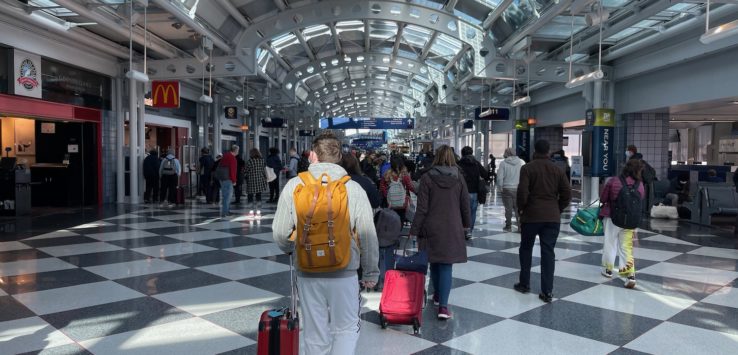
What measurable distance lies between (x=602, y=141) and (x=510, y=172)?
6.23 metres

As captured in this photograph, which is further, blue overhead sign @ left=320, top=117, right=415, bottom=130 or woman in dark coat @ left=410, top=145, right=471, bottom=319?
blue overhead sign @ left=320, top=117, right=415, bottom=130

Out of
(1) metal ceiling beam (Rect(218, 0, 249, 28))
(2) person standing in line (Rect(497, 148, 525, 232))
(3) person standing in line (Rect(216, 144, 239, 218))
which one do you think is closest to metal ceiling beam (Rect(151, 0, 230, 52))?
(1) metal ceiling beam (Rect(218, 0, 249, 28))

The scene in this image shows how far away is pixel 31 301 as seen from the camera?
14.3 ft

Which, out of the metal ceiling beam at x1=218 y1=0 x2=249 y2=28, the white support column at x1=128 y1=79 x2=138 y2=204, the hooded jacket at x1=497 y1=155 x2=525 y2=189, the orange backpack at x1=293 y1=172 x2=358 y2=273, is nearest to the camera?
the orange backpack at x1=293 y1=172 x2=358 y2=273

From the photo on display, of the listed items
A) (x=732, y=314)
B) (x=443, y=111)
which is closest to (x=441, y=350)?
(x=732, y=314)

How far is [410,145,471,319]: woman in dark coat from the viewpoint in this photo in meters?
3.85

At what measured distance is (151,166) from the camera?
1287 cm

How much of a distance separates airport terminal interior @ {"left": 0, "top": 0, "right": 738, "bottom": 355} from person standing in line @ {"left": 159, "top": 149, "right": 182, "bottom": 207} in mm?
60

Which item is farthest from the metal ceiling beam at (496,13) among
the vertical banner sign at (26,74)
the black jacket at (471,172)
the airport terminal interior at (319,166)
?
the vertical banner sign at (26,74)

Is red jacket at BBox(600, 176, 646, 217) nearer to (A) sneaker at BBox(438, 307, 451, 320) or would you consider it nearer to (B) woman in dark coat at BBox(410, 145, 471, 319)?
(B) woman in dark coat at BBox(410, 145, 471, 319)

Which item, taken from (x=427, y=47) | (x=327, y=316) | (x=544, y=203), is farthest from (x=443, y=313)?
(x=427, y=47)

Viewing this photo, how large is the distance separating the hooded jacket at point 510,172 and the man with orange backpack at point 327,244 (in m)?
6.16

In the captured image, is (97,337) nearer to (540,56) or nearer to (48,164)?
(48,164)

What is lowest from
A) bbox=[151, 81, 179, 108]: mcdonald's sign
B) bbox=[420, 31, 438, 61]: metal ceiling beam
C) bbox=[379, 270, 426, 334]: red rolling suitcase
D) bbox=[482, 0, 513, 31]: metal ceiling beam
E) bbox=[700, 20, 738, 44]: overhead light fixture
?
bbox=[379, 270, 426, 334]: red rolling suitcase
